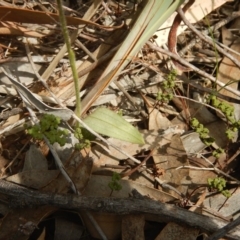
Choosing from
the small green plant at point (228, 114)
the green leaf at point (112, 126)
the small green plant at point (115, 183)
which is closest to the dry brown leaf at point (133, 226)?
the small green plant at point (115, 183)

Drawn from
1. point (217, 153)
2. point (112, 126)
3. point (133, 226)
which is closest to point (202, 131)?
point (217, 153)

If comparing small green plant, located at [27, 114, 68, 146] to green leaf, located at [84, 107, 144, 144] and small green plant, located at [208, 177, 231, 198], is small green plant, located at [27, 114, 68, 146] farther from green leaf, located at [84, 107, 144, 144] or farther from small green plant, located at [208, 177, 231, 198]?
small green plant, located at [208, 177, 231, 198]

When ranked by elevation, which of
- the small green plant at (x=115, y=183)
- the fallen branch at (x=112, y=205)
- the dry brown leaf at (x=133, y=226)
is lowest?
the dry brown leaf at (x=133, y=226)

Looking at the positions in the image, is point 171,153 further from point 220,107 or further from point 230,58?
point 230,58

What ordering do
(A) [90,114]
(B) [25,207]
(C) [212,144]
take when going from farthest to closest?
1. (C) [212,144]
2. (A) [90,114]
3. (B) [25,207]

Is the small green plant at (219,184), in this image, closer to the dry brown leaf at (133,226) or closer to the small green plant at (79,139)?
the dry brown leaf at (133,226)

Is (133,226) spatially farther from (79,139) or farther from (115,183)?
(79,139)

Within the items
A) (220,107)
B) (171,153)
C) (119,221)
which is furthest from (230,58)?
(119,221)
